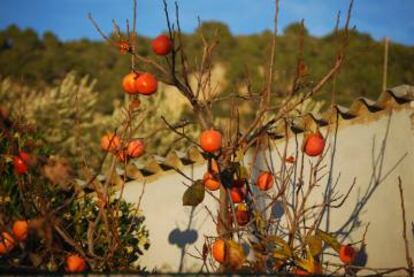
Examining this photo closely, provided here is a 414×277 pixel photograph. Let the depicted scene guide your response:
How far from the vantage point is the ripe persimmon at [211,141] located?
2.27 m

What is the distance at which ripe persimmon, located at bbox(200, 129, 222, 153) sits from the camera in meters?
2.27

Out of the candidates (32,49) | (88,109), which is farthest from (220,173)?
(32,49)

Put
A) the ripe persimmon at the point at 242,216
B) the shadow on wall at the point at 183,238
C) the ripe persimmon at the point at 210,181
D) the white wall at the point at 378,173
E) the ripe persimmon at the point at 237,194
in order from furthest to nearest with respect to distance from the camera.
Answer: the shadow on wall at the point at 183,238, the white wall at the point at 378,173, the ripe persimmon at the point at 242,216, the ripe persimmon at the point at 237,194, the ripe persimmon at the point at 210,181

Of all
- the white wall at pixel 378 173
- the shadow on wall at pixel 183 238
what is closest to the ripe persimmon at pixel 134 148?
the white wall at pixel 378 173

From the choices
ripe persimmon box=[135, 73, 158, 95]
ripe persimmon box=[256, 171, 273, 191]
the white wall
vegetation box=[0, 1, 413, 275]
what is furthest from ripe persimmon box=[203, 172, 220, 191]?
the white wall

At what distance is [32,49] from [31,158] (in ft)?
121

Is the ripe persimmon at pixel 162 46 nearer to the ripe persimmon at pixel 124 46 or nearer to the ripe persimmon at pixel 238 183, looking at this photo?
the ripe persimmon at pixel 124 46

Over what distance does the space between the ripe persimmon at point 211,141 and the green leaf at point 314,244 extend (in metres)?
0.84

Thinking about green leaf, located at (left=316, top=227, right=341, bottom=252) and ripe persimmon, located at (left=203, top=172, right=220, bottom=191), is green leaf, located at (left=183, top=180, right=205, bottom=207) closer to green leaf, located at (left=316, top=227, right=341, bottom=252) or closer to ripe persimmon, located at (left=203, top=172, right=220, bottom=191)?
ripe persimmon, located at (left=203, top=172, right=220, bottom=191)

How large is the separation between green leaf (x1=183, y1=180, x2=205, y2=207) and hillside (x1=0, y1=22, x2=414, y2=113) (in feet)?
73.1

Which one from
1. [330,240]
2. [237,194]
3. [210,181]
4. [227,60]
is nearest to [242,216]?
[237,194]

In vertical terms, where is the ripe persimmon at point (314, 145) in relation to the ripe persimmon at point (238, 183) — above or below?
above

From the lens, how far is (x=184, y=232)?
252 inches

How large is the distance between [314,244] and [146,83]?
1.40 m
